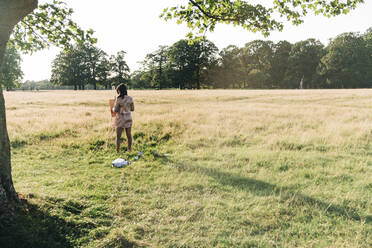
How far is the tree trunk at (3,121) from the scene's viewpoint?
152 inches

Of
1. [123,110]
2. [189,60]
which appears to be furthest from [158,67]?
[123,110]

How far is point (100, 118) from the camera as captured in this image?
50.9 feet

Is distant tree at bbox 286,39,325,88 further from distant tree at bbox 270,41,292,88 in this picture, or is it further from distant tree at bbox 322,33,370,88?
distant tree at bbox 322,33,370,88

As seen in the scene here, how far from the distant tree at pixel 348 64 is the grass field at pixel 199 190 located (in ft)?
242

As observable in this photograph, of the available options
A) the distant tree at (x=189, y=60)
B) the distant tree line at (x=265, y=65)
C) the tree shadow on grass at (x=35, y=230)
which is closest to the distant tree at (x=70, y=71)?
the distant tree line at (x=265, y=65)

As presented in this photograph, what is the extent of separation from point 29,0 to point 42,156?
21.2 feet

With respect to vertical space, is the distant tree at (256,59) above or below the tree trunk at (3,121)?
above

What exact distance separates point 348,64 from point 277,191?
84.9 metres

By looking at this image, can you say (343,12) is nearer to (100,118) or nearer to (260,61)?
(100,118)

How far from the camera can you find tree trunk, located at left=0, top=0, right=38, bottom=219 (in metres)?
3.85

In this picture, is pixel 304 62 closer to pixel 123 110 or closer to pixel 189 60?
pixel 189 60

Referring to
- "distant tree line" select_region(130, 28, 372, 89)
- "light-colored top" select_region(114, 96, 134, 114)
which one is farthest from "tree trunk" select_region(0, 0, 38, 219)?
"distant tree line" select_region(130, 28, 372, 89)

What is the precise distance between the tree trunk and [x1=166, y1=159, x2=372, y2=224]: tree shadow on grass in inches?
169

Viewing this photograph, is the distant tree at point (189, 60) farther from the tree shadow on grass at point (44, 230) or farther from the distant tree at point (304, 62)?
the tree shadow on grass at point (44, 230)
